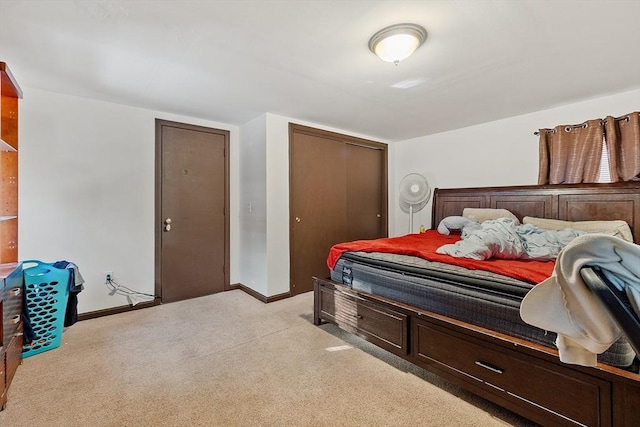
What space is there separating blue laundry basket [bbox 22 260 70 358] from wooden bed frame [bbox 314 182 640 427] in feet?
6.88

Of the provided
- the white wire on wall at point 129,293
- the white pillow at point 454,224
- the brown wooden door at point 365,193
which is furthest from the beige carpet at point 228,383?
the brown wooden door at point 365,193

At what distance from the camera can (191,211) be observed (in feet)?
12.0

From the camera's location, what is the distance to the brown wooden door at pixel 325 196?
3793mm

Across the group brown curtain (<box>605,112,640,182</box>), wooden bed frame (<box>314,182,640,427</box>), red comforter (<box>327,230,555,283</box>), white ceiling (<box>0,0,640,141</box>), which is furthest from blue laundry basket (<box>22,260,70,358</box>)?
brown curtain (<box>605,112,640,182</box>)

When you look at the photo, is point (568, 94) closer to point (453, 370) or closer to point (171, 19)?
point (453, 370)

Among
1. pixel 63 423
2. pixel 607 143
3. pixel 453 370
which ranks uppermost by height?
pixel 607 143

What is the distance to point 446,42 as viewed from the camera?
200cm

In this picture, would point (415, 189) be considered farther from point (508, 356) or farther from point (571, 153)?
point (508, 356)

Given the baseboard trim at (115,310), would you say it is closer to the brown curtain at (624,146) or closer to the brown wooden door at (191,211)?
the brown wooden door at (191,211)

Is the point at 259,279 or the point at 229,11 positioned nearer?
the point at 229,11

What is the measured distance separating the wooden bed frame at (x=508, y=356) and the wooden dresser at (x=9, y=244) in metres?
2.08

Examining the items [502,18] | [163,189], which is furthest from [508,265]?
[163,189]

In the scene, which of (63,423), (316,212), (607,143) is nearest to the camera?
(63,423)

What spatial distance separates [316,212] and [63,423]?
118 inches
